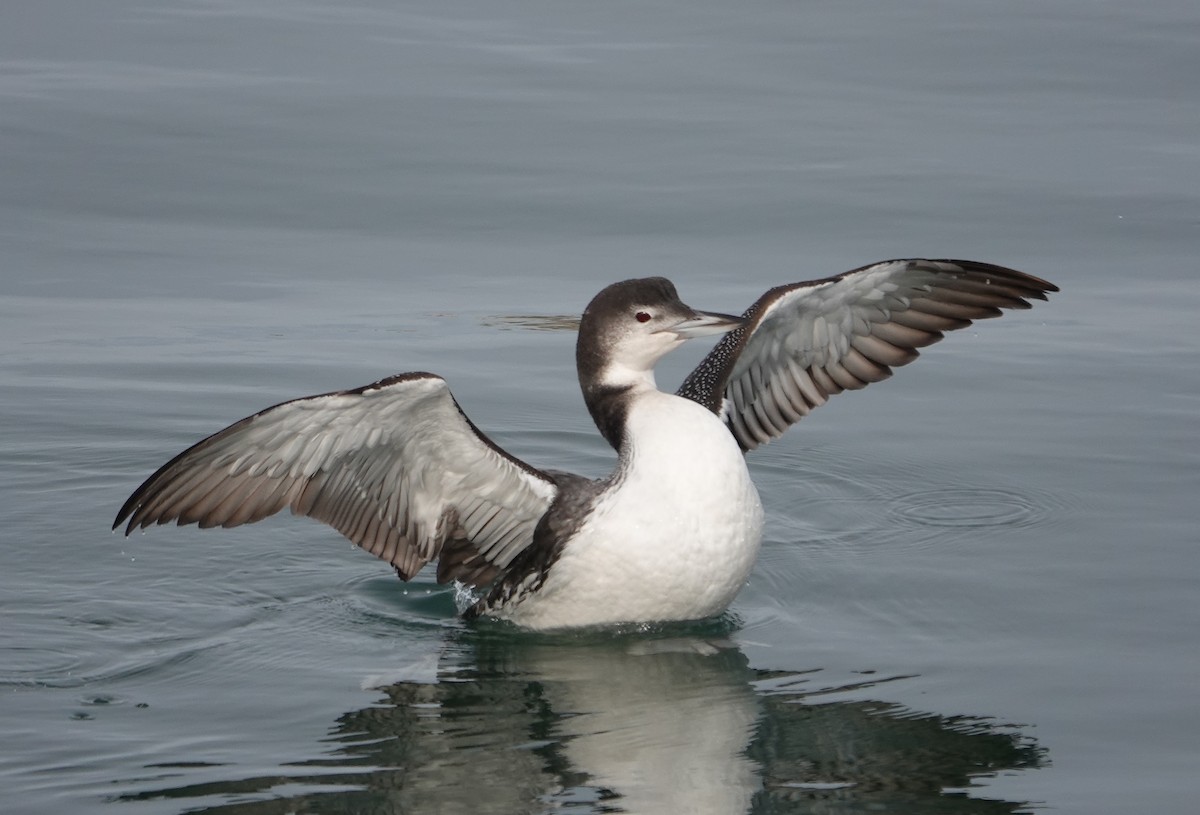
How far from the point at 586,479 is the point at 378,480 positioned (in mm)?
687

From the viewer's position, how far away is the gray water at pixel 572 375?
15.6 feet

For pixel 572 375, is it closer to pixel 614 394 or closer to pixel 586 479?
pixel 614 394

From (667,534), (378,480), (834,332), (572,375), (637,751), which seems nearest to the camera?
(637,751)

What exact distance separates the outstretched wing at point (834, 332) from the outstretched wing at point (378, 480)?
3.26 feet

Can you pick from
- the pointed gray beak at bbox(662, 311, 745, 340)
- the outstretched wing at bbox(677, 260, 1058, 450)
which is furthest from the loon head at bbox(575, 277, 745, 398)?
the outstretched wing at bbox(677, 260, 1058, 450)

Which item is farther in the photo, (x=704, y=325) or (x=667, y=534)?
(x=704, y=325)

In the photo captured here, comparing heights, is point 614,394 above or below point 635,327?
below

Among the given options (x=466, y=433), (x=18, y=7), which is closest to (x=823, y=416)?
(x=466, y=433)

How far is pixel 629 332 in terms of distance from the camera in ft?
19.9

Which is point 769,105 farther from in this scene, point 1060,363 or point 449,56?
point 1060,363

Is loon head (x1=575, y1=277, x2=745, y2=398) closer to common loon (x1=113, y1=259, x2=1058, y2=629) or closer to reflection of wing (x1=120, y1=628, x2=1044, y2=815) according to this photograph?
common loon (x1=113, y1=259, x2=1058, y2=629)

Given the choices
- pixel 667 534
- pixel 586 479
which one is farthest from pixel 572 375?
pixel 667 534

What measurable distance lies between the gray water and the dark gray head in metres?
0.82

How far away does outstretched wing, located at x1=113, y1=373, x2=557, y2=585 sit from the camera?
5.51m
